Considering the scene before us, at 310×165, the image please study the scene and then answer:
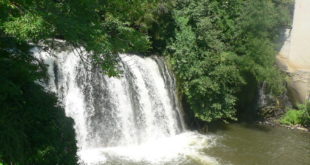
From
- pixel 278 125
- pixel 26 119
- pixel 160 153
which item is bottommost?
pixel 160 153

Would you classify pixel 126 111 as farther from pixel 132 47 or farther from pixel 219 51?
pixel 219 51

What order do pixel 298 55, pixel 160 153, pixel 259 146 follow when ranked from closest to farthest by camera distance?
1. pixel 160 153
2. pixel 259 146
3. pixel 298 55

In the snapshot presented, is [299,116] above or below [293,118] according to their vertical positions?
above

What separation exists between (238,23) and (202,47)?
210 cm

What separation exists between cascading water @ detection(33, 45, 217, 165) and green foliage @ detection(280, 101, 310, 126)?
4.28 metres

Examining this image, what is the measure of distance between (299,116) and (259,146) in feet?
11.5

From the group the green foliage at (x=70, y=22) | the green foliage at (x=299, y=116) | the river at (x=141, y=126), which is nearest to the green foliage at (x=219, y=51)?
the river at (x=141, y=126)

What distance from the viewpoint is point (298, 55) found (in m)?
16.2

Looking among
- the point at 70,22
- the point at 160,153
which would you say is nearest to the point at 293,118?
the point at 160,153

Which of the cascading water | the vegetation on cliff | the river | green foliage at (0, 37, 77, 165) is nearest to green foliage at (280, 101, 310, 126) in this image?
the river

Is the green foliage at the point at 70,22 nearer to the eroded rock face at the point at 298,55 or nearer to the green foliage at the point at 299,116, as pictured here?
the green foliage at the point at 299,116

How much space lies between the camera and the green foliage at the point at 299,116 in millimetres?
13992

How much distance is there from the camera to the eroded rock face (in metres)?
15.3

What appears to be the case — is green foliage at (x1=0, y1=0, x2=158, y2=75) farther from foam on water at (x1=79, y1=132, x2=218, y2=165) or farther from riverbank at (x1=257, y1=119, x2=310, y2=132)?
riverbank at (x1=257, y1=119, x2=310, y2=132)
